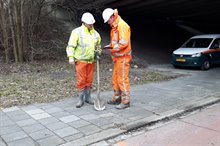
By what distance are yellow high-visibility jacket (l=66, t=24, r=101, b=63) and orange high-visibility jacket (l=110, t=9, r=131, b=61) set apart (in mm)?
471

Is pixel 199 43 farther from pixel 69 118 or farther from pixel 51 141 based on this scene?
pixel 51 141

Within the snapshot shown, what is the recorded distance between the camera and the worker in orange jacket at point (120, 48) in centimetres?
597

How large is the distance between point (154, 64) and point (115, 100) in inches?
327

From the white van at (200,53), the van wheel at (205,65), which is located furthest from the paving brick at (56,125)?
the van wheel at (205,65)

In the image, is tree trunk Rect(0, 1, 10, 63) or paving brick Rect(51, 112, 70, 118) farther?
tree trunk Rect(0, 1, 10, 63)

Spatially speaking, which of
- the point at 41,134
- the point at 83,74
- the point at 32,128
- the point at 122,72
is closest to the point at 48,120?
the point at 32,128

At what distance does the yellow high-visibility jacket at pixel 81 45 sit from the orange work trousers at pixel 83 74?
0.35 feet

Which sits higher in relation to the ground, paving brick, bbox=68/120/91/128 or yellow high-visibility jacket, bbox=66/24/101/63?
yellow high-visibility jacket, bbox=66/24/101/63

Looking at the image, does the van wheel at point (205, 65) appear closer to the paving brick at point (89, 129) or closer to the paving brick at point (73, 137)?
the paving brick at point (89, 129)

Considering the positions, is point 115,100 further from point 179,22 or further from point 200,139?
point 179,22

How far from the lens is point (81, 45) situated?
611 cm

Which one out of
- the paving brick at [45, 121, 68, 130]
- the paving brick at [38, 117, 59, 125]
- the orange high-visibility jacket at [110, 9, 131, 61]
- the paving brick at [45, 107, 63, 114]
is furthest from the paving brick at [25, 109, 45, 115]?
the orange high-visibility jacket at [110, 9, 131, 61]

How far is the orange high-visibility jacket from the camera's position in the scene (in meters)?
5.95

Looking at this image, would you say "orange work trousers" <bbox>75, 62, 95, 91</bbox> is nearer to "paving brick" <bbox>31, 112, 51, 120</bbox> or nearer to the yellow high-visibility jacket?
the yellow high-visibility jacket
